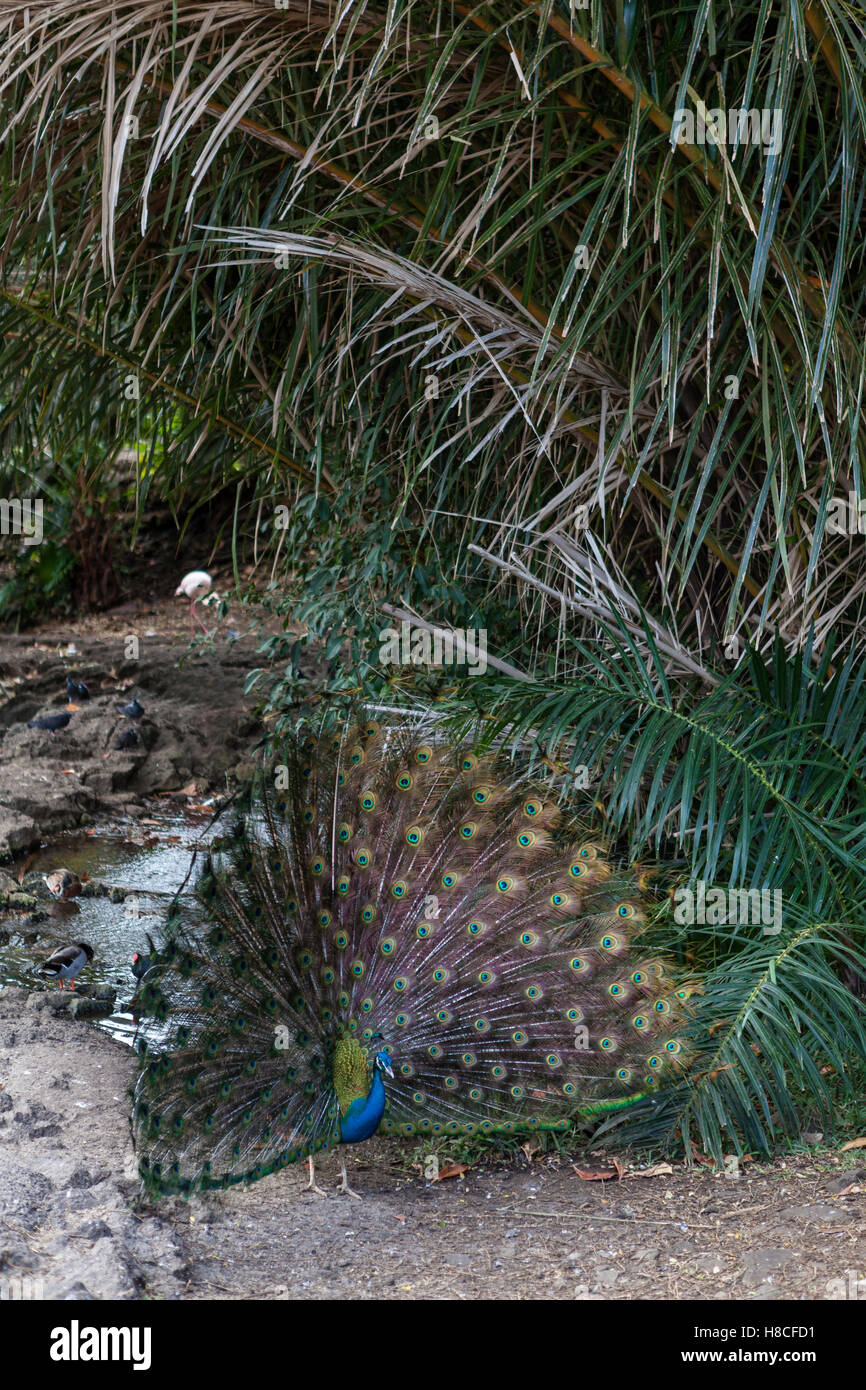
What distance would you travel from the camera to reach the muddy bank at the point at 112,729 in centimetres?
658

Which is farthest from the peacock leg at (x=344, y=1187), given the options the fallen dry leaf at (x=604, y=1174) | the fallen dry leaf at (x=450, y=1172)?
the fallen dry leaf at (x=604, y=1174)

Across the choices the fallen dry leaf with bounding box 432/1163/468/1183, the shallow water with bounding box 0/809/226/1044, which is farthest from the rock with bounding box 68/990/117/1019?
the fallen dry leaf with bounding box 432/1163/468/1183

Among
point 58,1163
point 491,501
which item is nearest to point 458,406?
point 491,501

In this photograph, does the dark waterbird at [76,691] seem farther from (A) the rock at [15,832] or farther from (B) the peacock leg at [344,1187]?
(B) the peacock leg at [344,1187]

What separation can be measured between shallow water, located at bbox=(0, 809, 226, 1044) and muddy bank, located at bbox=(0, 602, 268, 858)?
0.67 feet

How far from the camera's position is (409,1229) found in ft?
10.7

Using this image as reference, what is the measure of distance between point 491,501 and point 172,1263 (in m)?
2.78

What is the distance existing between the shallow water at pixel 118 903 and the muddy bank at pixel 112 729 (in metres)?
0.20

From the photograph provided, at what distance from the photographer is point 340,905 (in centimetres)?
A: 357

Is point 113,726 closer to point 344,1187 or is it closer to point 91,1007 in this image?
point 91,1007

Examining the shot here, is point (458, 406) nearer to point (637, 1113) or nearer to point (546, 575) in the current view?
point (546, 575)

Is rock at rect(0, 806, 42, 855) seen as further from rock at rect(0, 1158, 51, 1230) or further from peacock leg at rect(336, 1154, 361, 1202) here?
peacock leg at rect(336, 1154, 361, 1202)

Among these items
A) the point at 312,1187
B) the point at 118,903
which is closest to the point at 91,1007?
the point at 118,903

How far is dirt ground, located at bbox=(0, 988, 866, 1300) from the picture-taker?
9.42ft
